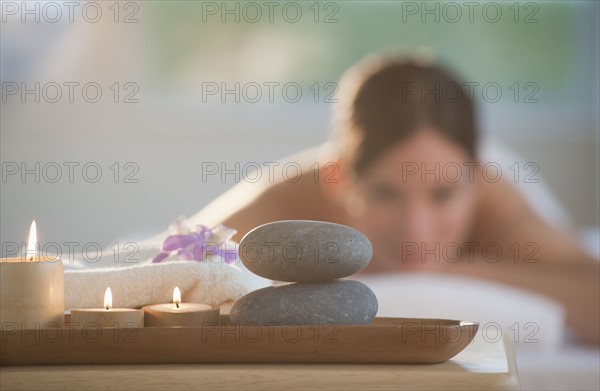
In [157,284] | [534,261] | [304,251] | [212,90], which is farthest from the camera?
[212,90]

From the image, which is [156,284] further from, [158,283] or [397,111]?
[397,111]

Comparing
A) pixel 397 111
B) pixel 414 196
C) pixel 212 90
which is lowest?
pixel 414 196

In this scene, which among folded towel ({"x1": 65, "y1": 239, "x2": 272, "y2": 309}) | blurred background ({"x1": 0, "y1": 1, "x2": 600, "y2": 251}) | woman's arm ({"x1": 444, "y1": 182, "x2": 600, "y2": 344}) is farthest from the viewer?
blurred background ({"x1": 0, "y1": 1, "x2": 600, "y2": 251})

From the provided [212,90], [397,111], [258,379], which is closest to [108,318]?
[258,379]

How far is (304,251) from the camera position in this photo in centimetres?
84

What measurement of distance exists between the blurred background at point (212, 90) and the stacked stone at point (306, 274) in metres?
2.70

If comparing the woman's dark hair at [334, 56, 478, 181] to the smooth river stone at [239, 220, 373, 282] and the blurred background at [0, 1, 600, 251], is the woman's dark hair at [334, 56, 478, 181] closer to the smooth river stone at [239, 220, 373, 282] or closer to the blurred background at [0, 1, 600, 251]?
the blurred background at [0, 1, 600, 251]

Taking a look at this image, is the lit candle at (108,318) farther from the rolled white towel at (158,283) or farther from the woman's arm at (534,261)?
the woman's arm at (534,261)

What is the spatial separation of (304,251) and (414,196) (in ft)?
5.19

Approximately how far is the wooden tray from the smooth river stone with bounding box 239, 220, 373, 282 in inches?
3.6

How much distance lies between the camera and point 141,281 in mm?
951

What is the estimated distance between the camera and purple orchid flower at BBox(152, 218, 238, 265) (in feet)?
3.34

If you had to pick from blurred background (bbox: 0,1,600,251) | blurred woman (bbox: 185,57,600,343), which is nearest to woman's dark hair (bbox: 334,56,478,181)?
blurred woman (bbox: 185,57,600,343)

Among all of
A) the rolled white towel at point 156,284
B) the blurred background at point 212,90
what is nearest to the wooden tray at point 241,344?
the rolled white towel at point 156,284
